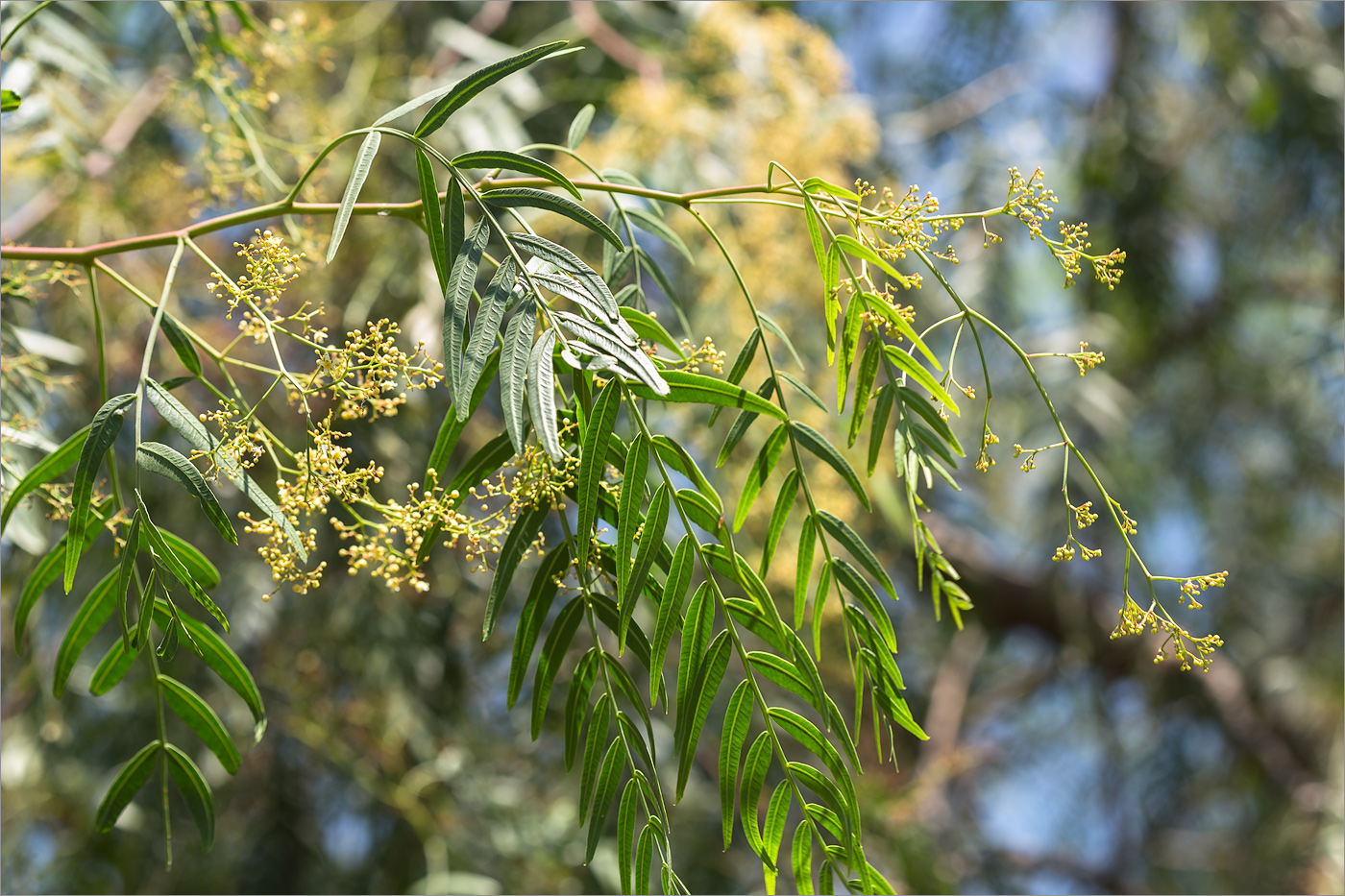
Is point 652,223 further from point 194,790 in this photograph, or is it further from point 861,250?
point 194,790

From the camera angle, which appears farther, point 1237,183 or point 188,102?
point 1237,183

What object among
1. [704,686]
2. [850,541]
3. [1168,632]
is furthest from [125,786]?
[1168,632]

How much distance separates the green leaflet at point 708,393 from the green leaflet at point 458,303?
0.10 meters

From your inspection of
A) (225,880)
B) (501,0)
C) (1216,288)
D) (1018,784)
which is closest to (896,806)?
(225,880)

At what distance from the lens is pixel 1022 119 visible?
345 cm

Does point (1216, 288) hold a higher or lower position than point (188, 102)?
higher

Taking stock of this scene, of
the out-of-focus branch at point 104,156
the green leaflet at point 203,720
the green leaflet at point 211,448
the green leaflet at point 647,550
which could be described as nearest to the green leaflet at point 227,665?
the green leaflet at point 203,720

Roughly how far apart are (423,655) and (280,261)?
161 centimetres

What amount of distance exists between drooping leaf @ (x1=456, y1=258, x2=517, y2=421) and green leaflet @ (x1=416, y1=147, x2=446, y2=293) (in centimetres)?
3

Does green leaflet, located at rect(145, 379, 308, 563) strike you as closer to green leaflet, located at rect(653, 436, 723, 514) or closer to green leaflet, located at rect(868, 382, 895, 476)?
green leaflet, located at rect(653, 436, 723, 514)

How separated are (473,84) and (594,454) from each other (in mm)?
211

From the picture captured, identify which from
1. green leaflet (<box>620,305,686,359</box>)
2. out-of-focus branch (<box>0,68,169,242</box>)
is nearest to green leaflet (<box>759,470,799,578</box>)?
green leaflet (<box>620,305,686,359</box>)

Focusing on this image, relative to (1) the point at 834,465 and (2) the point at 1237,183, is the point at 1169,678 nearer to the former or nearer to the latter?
(2) the point at 1237,183

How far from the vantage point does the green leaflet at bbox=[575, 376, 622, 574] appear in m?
0.51
